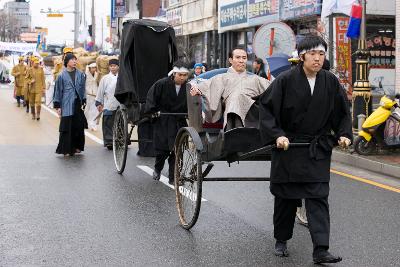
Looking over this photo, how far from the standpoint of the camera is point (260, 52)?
1658 cm

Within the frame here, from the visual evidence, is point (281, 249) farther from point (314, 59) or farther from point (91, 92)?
point (91, 92)

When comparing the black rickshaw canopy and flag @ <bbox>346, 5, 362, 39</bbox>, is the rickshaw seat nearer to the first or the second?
the black rickshaw canopy

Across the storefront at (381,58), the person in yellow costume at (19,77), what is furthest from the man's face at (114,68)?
the person in yellow costume at (19,77)

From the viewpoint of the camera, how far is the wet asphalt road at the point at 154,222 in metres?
6.65

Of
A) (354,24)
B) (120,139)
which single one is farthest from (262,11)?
(120,139)

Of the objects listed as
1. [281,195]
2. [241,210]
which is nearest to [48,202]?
[241,210]

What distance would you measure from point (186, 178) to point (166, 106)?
2.95 m

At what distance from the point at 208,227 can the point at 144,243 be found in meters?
0.93

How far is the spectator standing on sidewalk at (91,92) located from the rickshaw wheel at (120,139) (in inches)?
258

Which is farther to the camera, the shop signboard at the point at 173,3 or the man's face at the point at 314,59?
the shop signboard at the point at 173,3

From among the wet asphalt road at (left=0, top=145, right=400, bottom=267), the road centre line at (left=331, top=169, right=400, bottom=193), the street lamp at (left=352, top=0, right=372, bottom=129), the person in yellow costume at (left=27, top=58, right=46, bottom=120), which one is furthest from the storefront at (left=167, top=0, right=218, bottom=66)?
the wet asphalt road at (left=0, top=145, right=400, bottom=267)

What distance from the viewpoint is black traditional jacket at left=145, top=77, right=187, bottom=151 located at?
10.6 meters

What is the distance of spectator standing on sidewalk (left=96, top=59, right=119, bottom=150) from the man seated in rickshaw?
7529 mm

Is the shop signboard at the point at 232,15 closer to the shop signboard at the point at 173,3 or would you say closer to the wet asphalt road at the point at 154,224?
the shop signboard at the point at 173,3
